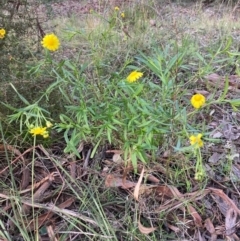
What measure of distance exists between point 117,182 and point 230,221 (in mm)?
470

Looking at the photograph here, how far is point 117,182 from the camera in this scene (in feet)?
5.74

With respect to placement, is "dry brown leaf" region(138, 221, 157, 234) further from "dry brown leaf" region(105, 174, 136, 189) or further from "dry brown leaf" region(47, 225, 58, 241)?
"dry brown leaf" region(47, 225, 58, 241)

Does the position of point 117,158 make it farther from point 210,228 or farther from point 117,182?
point 210,228

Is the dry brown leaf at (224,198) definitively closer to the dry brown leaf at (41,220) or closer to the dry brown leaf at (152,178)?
the dry brown leaf at (152,178)

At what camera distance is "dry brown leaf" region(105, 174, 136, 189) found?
1736 mm

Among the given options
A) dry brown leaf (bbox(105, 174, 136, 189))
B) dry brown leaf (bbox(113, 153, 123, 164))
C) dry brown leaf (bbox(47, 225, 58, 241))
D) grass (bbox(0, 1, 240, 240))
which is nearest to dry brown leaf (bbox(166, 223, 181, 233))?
grass (bbox(0, 1, 240, 240))

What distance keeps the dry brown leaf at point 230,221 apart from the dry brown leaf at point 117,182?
1.28 ft

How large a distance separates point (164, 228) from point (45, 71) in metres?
0.88

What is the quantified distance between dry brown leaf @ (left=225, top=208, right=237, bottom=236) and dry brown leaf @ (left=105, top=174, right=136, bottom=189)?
1.28 ft

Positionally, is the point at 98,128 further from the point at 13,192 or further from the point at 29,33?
the point at 29,33

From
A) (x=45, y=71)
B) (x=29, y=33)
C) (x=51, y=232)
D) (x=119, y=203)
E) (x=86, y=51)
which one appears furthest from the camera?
(x=86, y=51)

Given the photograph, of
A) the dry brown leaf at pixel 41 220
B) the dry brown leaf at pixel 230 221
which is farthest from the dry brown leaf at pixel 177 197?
the dry brown leaf at pixel 41 220

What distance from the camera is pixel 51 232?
1.62m

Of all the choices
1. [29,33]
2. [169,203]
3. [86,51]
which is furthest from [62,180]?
[86,51]
